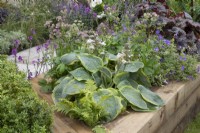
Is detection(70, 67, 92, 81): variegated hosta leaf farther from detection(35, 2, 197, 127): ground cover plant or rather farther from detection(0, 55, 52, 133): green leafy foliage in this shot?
detection(0, 55, 52, 133): green leafy foliage

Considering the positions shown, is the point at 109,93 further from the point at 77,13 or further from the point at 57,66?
the point at 77,13

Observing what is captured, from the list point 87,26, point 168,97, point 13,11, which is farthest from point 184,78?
point 13,11

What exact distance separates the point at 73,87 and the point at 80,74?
187mm

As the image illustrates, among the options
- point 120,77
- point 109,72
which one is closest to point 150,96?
point 120,77

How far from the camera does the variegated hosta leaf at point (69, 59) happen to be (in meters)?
3.55

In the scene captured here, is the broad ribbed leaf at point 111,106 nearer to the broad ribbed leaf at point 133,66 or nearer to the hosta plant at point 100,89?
the hosta plant at point 100,89

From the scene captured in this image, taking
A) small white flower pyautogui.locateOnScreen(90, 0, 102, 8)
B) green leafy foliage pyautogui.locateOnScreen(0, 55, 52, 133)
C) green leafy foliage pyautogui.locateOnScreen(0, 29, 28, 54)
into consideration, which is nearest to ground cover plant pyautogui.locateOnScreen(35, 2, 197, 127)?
green leafy foliage pyautogui.locateOnScreen(0, 55, 52, 133)

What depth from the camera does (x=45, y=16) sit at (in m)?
6.65

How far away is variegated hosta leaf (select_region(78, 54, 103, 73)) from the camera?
346cm

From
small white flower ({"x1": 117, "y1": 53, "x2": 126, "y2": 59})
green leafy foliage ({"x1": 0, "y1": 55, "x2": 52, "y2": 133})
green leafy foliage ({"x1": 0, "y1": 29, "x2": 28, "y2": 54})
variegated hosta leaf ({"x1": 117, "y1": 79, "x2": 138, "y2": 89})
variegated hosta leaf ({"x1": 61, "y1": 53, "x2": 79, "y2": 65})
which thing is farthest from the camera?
green leafy foliage ({"x1": 0, "y1": 29, "x2": 28, "y2": 54})

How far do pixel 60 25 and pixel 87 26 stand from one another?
255cm

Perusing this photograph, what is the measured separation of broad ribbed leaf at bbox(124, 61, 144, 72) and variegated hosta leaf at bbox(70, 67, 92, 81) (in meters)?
0.37

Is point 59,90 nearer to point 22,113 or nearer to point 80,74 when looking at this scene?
point 80,74

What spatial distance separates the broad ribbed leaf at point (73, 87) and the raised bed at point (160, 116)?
20 centimetres
